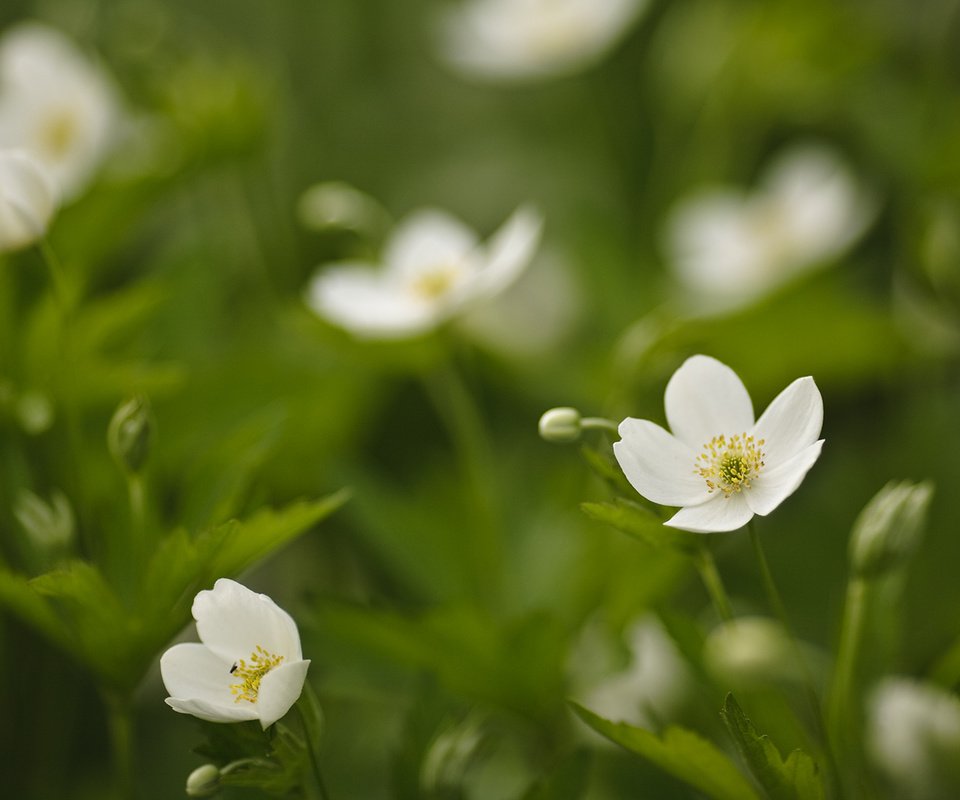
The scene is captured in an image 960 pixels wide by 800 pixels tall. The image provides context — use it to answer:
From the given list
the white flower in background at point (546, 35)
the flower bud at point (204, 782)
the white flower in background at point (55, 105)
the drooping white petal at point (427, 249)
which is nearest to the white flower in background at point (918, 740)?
the flower bud at point (204, 782)

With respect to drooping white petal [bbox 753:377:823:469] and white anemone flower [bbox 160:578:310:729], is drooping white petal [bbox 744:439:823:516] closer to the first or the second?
drooping white petal [bbox 753:377:823:469]

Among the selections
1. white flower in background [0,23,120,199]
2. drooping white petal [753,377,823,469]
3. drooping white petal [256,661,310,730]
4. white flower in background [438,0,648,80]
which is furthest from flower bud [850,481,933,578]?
white flower in background [438,0,648,80]

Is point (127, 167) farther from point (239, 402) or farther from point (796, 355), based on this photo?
point (796, 355)

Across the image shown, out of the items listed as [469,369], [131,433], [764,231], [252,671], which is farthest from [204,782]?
[764,231]

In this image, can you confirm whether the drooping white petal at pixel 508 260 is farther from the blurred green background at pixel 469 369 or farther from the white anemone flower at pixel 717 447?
the white anemone flower at pixel 717 447

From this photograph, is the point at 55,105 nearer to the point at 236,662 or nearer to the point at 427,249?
the point at 427,249

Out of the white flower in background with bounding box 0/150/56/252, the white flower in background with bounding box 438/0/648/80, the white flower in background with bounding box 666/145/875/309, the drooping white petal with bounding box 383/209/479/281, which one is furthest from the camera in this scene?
the white flower in background with bounding box 438/0/648/80
